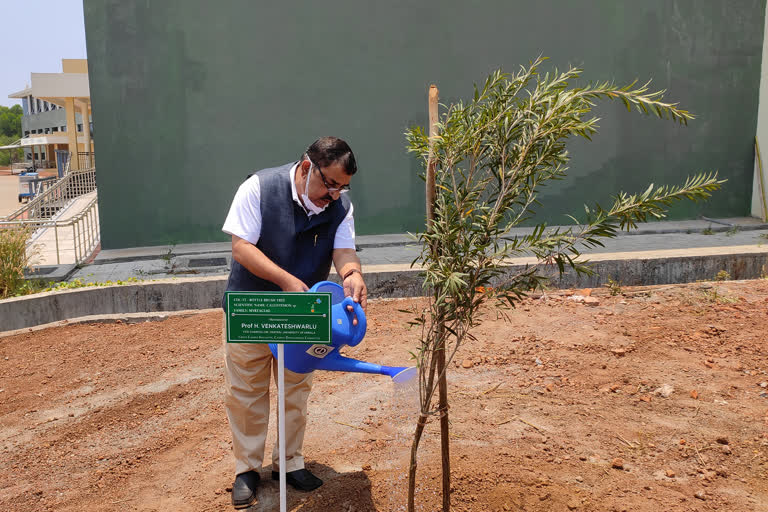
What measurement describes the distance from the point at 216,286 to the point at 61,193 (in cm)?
1114

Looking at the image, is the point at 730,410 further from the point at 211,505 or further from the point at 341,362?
the point at 211,505

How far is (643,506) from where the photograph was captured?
10.7 ft

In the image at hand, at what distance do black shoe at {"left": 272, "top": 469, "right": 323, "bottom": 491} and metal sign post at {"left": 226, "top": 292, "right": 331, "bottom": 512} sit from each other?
103 centimetres

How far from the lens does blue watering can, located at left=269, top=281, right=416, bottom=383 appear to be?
2.78m

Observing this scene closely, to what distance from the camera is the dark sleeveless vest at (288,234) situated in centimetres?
312

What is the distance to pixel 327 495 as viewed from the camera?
3.41 m

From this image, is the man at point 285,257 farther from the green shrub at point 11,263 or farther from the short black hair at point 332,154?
the green shrub at point 11,263

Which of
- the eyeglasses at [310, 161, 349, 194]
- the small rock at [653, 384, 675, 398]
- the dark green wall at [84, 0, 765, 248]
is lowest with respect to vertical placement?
the small rock at [653, 384, 675, 398]

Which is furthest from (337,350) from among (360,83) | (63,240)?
(63,240)

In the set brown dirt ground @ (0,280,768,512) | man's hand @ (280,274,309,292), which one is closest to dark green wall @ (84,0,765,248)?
brown dirt ground @ (0,280,768,512)

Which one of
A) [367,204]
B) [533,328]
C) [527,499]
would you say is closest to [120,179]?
[367,204]

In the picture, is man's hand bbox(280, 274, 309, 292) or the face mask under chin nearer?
man's hand bbox(280, 274, 309, 292)

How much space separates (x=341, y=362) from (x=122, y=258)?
→ 741 centimetres

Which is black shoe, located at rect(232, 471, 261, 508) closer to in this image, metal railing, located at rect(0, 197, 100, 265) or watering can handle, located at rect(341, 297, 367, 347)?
watering can handle, located at rect(341, 297, 367, 347)
